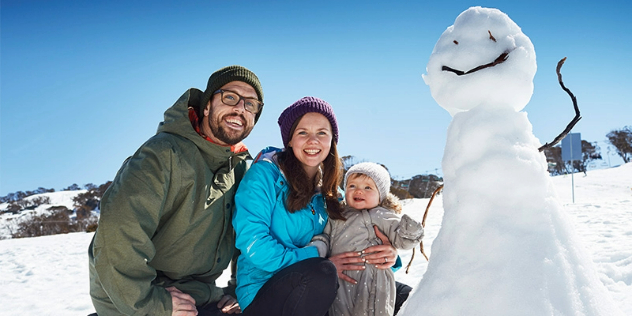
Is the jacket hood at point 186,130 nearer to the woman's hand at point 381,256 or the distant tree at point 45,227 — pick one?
the woman's hand at point 381,256

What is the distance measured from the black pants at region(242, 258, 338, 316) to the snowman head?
1.14 metres

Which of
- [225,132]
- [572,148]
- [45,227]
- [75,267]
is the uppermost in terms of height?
[225,132]

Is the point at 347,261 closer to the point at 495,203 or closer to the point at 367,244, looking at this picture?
the point at 367,244

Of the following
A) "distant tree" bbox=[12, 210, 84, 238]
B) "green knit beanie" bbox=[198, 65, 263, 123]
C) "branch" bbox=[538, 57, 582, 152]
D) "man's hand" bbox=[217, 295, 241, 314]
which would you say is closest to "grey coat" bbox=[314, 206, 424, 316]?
"man's hand" bbox=[217, 295, 241, 314]

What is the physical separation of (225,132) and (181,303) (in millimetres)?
971

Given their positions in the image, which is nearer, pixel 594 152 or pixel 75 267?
pixel 75 267

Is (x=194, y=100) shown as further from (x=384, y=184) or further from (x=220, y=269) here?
(x=384, y=184)

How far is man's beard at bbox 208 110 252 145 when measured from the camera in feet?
7.52

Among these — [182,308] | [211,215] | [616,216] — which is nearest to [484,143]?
[211,215]

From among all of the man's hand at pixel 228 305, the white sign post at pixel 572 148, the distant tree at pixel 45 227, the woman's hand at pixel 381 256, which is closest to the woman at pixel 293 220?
the woman's hand at pixel 381 256

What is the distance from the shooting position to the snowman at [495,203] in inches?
36.9

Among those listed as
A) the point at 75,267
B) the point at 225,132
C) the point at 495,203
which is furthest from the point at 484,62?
the point at 75,267

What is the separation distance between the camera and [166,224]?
81.3 inches

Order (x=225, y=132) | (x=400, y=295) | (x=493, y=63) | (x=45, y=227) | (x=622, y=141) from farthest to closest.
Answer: (x=622, y=141) → (x=45, y=227) → (x=400, y=295) → (x=225, y=132) → (x=493, y=63)
